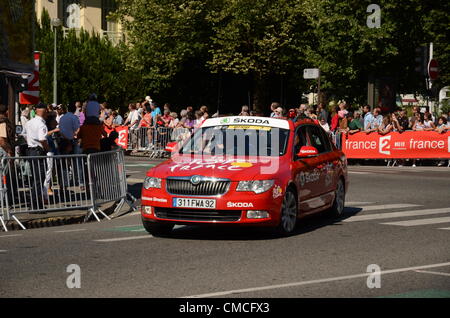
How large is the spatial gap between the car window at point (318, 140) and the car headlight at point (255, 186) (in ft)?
7.63


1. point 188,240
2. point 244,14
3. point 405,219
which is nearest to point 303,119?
point 405,219

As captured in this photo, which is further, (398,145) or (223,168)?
(398,145)

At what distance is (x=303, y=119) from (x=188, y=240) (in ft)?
10.6

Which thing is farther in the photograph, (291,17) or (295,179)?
(291,17)

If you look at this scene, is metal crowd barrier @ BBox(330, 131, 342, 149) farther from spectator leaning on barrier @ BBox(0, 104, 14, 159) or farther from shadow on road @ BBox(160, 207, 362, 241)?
shadow on road @ BBox(160, 207, 362, 241)

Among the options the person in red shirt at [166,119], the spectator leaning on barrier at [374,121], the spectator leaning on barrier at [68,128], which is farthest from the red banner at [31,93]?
the spectator leaning on barrier at [374,121]

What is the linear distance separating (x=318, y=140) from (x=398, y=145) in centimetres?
1588

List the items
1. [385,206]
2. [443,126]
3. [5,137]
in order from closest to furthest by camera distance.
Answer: [5,137]
[385,206]
[443,126]

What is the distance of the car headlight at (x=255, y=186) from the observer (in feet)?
38.6

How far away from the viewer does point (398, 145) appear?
29703 mm

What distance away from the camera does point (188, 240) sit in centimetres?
1202

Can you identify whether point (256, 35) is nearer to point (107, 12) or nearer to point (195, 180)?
point (107, 12)

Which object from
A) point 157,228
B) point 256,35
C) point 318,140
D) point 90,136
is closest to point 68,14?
point 256,35

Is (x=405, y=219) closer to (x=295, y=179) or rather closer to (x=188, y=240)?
(x=295, y=179)
